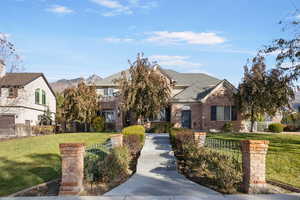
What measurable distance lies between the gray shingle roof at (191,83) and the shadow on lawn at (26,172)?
17.9 metres

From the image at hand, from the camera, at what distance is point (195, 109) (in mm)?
28172

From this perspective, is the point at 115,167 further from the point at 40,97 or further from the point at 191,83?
the point at 40,97

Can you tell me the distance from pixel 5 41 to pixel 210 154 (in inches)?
1128

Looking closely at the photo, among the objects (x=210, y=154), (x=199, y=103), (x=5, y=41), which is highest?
(x=5, y=41)

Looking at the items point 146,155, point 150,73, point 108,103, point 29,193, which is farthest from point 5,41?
point 29,193

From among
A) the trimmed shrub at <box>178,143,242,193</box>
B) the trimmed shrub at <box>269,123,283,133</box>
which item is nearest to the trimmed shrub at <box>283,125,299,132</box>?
the trimmed shrub at <box>269,123,283,133</box>

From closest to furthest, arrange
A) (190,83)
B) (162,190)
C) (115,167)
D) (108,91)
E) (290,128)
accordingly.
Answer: (162,190), (115,167), (290,128), (108,91), (190,83)

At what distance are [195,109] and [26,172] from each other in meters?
20.3

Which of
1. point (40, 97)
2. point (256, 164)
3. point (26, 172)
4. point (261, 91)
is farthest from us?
point (40, 97)

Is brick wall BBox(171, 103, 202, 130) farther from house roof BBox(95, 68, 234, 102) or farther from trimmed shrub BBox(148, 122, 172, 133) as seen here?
trimmed shrub BBox(148, 122, 172, 133)

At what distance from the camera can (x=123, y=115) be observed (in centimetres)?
2941

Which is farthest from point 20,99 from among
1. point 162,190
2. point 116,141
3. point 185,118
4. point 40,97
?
point 162,190

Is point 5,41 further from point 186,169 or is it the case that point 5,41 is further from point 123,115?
point 186,169

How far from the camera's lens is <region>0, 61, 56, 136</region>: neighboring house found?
3142 centimetres
